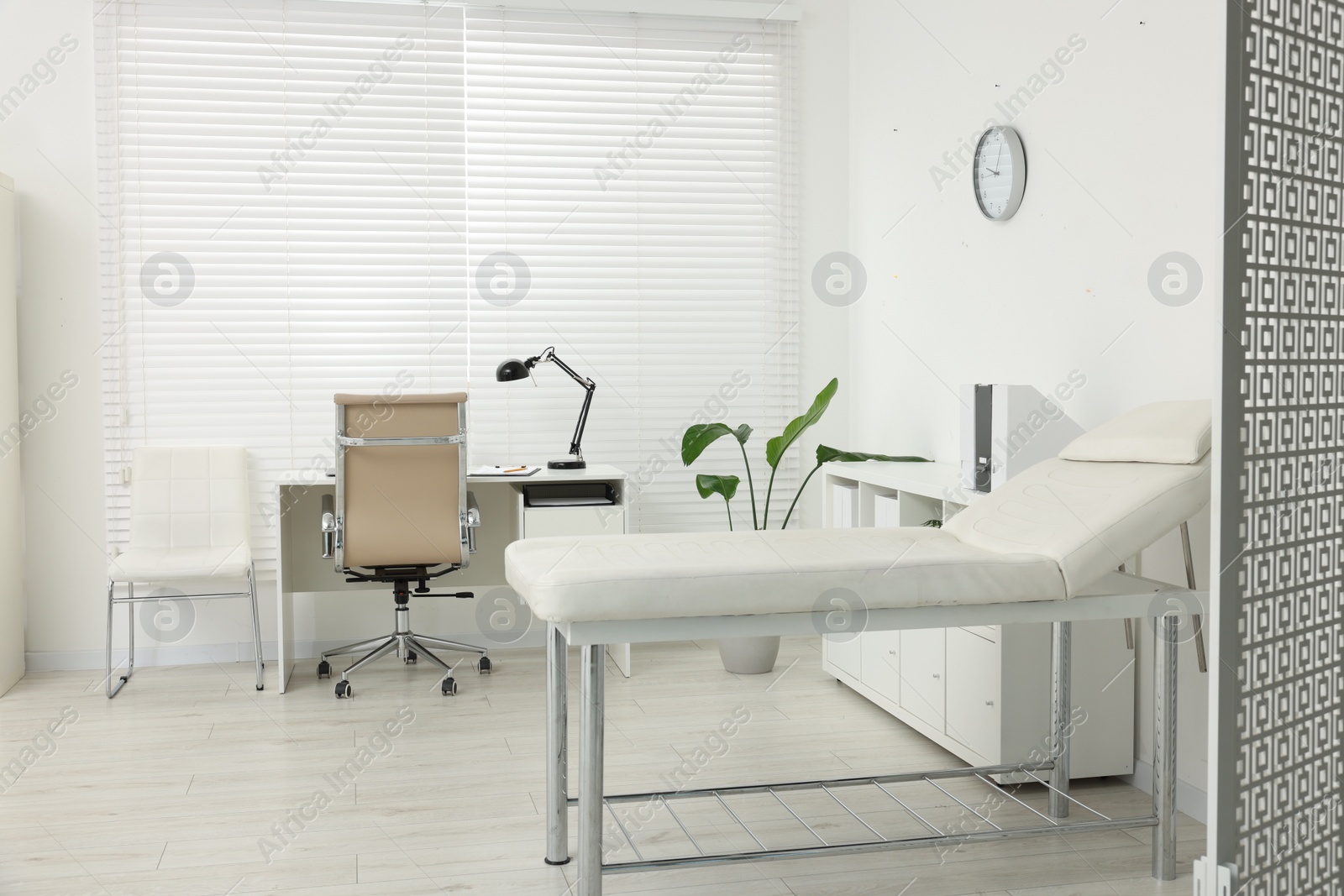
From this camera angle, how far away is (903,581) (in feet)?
6.33

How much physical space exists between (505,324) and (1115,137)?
256 cm

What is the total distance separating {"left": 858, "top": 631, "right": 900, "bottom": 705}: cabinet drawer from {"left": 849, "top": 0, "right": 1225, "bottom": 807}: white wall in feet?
2.46

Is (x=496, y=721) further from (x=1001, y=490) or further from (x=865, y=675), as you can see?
(x=1001, y=490)

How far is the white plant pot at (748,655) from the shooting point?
13.0ft

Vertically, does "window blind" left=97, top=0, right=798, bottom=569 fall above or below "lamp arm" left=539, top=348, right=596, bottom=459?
above

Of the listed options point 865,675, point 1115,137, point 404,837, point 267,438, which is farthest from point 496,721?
point 1115,137

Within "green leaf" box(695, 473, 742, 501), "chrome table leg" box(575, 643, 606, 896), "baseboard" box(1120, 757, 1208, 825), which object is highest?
"green leaf" box(695, 473, 742, 501)

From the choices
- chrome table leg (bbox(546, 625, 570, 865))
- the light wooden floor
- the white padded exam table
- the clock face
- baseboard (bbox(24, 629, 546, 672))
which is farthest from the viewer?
baseboard (bbox(24, 629, 546, 672))

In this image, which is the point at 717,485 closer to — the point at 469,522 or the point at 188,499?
the point at 469,522

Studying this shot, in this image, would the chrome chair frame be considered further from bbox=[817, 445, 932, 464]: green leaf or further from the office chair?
bbox=[817, 445, 932, 464]: green leaf

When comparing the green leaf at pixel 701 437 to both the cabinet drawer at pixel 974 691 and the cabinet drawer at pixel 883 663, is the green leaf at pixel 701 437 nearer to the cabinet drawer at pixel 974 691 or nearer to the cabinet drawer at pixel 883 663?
the cabinet drawer at pixel 883 663

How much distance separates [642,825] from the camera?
2.52 meters

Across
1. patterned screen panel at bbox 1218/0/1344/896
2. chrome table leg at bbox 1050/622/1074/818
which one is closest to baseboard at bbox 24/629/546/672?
chrome table leg at bbox 1050/622/1074/818

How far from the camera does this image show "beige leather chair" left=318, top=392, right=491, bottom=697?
3.69m
